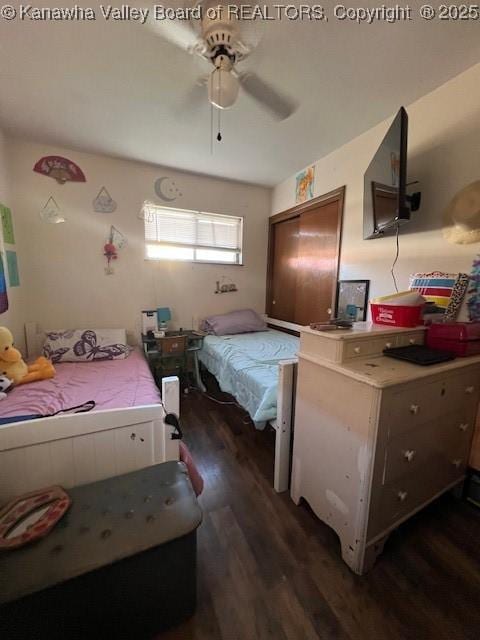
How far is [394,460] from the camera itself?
1.06 metres

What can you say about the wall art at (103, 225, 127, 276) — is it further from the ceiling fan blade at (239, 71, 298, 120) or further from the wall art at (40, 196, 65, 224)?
the ceiling fan blade at (239, 71, 298, 120)

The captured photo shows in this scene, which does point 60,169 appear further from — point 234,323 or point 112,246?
point 234,323

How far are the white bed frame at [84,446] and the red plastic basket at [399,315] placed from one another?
1.22m

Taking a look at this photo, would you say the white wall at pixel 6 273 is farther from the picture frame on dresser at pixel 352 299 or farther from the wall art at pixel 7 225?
the picture frame on dresser at pixel 352 299

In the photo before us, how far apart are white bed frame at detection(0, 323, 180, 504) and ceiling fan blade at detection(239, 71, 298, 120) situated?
1.71m

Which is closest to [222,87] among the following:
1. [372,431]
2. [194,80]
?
[194,80]

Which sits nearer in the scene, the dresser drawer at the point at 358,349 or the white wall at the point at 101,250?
the dresser drawer at the point at 358,349

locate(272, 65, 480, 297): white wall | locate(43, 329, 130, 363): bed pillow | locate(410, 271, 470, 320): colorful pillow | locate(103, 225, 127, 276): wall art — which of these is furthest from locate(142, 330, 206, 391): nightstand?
locate(410, 271, 470, 320): colorful pillow

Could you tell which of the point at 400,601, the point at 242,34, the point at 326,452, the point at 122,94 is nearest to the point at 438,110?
the point at 242,34

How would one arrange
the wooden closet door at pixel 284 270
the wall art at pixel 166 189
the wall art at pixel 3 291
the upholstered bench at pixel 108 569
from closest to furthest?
the upholstered bench at pixel 108 569 → the wall art at pixel 3 291 → the wall art at pixel 166 189 → the wooden closet door at pixel 284 270

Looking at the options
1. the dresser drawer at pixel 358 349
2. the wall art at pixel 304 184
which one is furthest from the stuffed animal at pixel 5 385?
the wall art at pixel 304 184

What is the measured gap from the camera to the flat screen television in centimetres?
141

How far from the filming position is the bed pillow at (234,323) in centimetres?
308

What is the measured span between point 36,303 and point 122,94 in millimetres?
2078
